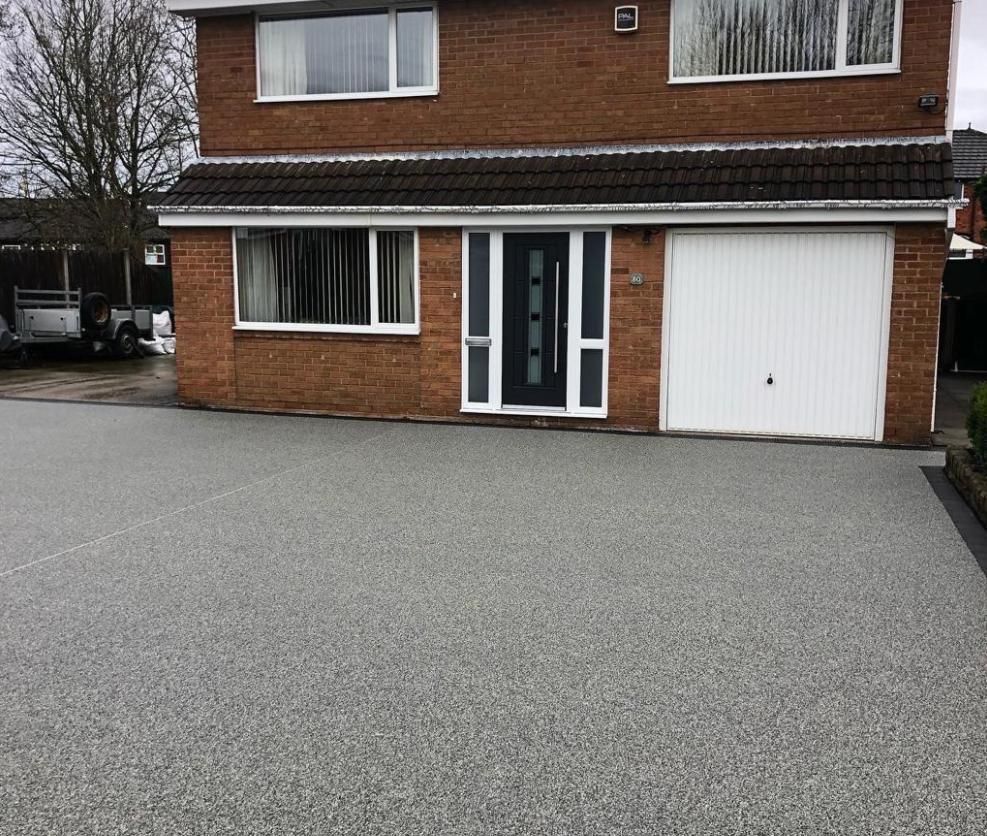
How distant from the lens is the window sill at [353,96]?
39.1 ft

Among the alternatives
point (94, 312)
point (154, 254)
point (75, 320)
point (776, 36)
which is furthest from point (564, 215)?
point (154, 254)

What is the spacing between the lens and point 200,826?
10.00 feet

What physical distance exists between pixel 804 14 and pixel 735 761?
960 cm

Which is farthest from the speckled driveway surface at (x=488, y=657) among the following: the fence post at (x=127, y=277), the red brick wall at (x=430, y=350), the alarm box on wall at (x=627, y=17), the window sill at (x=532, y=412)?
the fence post at (x=127, y=277)

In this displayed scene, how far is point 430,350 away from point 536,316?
1397mm

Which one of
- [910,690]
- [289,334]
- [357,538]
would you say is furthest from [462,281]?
[910,690]

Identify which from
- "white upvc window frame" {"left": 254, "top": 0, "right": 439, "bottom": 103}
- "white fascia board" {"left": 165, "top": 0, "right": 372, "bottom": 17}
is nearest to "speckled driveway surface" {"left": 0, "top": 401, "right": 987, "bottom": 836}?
"white upvc window frame" {"left": 254, "top": 0, "right": 439, "bottom": 103}

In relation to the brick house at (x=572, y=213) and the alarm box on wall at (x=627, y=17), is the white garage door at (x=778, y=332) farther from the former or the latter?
the alarm box on wall at (x=627, y=17)

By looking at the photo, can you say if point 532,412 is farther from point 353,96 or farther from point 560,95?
point 353,96

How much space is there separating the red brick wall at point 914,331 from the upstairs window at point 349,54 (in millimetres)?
5848

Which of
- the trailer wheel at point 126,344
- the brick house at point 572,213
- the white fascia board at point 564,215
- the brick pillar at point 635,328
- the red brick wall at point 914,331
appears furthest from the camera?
the trailer wheel at point 126,344

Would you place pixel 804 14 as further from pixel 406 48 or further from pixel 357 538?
pixel 357 538

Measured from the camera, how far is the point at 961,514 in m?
7.27

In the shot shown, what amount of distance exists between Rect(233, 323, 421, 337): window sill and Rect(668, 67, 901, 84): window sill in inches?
167
